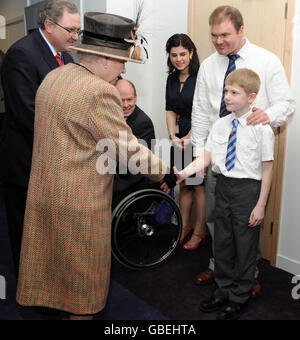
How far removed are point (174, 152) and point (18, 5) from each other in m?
2.91

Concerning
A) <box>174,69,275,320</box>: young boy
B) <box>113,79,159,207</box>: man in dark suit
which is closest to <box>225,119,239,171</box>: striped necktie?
<box>174,69,275,320</box>: young boy

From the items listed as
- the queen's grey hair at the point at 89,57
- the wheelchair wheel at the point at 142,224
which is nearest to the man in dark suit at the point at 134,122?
the wheelchair wheel at the point at 142,224

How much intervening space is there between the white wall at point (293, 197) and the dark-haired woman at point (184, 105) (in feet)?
2.02

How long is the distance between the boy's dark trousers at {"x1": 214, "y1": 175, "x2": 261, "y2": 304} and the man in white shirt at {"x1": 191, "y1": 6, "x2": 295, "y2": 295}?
0.68ft

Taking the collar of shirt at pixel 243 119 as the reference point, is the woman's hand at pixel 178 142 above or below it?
below

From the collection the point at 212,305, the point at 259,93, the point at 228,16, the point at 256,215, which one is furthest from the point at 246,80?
the point at 212,305

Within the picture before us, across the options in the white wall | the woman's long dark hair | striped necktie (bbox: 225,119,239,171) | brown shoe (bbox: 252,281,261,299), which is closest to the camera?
striped necktie (bbox: 225,119,239,171)

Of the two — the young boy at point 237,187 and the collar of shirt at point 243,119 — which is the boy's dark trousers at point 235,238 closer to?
the young boy at point 237,187

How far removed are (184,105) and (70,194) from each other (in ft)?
5.25

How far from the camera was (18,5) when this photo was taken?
14.4 ft

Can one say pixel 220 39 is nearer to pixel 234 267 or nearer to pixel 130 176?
pixel 130 176

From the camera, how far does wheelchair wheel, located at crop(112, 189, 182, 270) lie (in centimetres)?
205

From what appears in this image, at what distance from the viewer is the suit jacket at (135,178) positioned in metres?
2.22

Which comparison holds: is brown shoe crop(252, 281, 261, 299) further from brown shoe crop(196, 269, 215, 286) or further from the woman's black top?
the woman's black top
